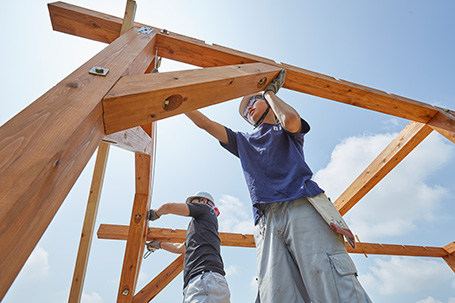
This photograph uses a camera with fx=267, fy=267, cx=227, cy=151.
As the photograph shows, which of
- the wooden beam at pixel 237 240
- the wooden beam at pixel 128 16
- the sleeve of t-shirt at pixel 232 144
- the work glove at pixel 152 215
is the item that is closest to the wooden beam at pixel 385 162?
the wooden beam at pixel 237 240

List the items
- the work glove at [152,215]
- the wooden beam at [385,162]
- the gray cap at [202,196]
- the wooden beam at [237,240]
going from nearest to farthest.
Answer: the wooden beam at [385,162] → the work glove at [152,215] → the gray cap at [202,196] → the wooden beam at [237,240]

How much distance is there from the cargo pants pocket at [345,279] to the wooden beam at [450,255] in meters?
4.68

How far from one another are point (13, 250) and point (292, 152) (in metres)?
1.34

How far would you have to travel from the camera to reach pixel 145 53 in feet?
4.41

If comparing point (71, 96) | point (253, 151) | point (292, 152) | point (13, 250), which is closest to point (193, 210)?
point (253, 151)

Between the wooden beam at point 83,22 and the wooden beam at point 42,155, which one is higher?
the wooden beam at point 83,22

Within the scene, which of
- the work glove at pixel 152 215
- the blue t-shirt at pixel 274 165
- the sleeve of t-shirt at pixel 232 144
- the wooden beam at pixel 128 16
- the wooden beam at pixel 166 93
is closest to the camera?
the wooden beam at pixel 166 93

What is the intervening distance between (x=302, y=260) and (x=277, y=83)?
1.04m

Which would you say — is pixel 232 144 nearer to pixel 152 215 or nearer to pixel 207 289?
pixel 207 289

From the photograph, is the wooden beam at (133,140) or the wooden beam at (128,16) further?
the wooden beam at (133,140)

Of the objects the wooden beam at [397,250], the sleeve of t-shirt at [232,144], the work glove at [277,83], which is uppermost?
the wooden beam at [397,250]

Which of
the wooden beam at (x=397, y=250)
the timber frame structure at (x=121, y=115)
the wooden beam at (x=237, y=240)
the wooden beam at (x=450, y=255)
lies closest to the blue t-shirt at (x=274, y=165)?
the timber frame structure at (x=121, y=115)

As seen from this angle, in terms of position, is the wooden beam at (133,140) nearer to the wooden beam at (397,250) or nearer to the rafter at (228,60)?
the rafter at (228,60)

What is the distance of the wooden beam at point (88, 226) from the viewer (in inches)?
81.4
